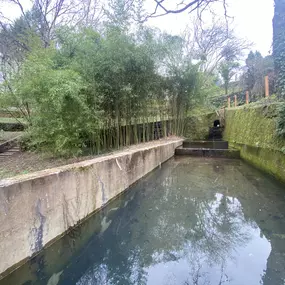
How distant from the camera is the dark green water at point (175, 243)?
1.76 metres

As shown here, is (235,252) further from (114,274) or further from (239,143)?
(239,143)

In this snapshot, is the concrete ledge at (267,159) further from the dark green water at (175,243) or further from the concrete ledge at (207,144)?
the concrete ledge at (207,144)

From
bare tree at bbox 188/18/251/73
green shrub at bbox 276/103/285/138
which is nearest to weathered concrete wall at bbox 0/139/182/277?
green shrub at bbox 276/103/285/138

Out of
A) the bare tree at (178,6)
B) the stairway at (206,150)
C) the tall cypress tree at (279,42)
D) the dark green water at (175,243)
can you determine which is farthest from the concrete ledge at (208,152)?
the bare tree at (178,6)

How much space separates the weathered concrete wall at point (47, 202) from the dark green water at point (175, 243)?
0.14 meters

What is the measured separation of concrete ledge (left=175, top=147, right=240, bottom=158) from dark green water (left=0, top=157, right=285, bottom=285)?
2966mm

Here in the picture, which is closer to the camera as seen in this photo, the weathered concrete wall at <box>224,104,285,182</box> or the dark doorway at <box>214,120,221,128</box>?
the weathered concrete wall at <box>224,104,285,182</box>

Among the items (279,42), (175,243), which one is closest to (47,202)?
(175,243)

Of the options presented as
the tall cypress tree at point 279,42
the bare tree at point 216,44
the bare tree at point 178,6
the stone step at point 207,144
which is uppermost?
the bare tree at point 216,44

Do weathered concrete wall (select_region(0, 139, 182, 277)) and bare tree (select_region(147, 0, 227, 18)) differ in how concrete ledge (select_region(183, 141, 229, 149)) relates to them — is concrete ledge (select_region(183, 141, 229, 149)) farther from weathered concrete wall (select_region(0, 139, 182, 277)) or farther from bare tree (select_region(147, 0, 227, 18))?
weathered concrete wall (select_region(0, 139, 182, 277))

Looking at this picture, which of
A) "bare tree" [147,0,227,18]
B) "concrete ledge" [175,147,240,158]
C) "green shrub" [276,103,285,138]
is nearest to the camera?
"green shrub" [276,103,285,138]

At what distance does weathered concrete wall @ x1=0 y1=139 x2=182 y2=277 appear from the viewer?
1.69m

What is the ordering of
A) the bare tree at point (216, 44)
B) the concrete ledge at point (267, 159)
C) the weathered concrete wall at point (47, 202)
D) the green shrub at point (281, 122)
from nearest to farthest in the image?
the weathered concrete wall at point (47, 202), the green shrub at point (281, 122), the concrete ledge at point (267, 159), the bare tree at point (216, 44)

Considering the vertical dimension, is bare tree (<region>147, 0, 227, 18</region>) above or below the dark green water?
above
